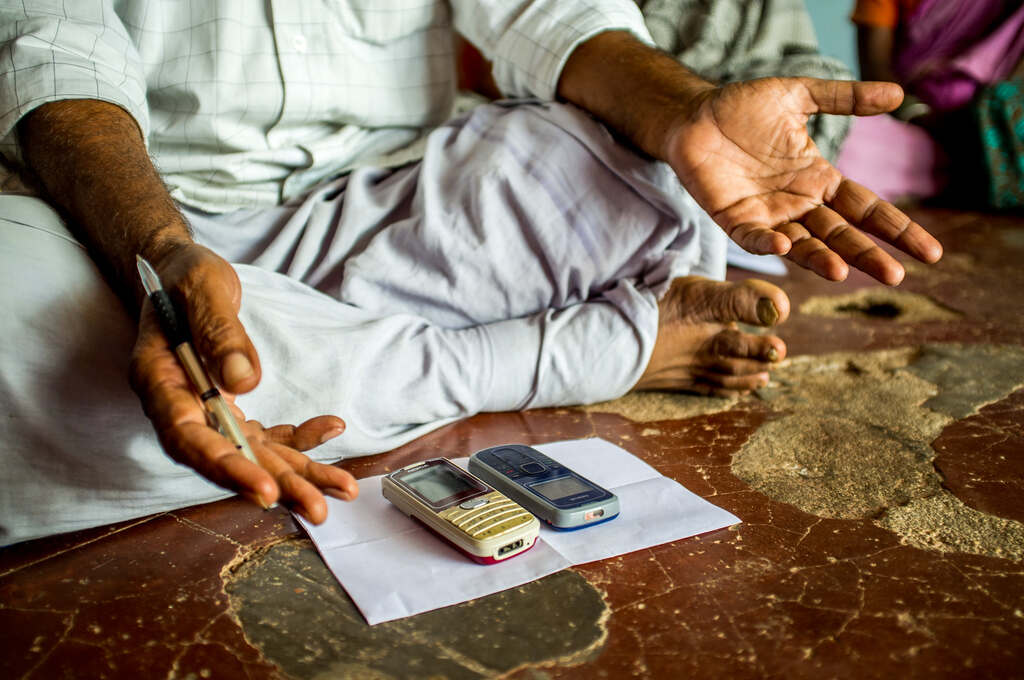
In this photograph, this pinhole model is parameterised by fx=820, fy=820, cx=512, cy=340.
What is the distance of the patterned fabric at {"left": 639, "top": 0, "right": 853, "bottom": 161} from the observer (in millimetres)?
1904

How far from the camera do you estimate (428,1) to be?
122 centimetres

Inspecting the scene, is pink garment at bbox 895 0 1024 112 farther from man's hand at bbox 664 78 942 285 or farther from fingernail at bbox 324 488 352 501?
fingernail at bbox 324 488 352 501

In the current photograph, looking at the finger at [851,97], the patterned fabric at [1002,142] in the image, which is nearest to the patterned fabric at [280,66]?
the finger at [851,97]

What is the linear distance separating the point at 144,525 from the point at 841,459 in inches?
28.7

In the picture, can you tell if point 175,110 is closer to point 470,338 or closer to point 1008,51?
point 470,338

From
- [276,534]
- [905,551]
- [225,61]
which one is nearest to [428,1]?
[225,61]

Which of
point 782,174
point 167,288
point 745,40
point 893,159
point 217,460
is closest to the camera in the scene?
point 217,460

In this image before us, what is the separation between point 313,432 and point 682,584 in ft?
1.10

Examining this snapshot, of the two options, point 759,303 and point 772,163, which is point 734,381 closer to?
point 759,303

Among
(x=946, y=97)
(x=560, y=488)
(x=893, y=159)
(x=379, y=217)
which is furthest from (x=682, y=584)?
(x=946, y=97)

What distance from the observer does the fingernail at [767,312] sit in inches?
38.2

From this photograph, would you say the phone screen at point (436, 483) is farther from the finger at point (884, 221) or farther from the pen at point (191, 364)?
the finger at point (884, 221)

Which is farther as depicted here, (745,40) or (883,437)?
(745,40)

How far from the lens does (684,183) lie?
3.20 feet
